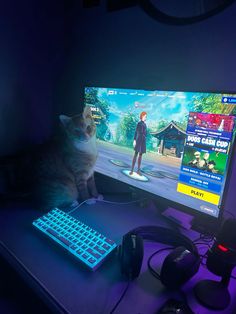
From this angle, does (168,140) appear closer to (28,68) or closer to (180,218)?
(180,218)

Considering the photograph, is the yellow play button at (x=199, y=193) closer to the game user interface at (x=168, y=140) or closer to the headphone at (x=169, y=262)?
the game user interface at (x=168, y=140)

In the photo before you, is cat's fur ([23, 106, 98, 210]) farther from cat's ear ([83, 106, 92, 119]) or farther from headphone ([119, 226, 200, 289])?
headphone ([119, 226, 200, 289])

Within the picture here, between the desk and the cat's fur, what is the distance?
13cm

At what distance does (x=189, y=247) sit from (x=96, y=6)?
42.0 inches

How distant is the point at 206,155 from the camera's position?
0.72 metres

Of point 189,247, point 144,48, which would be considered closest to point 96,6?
point 144,48

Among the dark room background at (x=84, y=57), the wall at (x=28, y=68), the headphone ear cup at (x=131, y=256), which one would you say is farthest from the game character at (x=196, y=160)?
the wall at (x=28, y=68)

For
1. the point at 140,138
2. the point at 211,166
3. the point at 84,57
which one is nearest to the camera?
the point at 211,166

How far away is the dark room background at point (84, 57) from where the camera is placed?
83cm

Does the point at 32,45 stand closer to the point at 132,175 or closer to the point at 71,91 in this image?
the point at 71,91

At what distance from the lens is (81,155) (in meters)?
1.01

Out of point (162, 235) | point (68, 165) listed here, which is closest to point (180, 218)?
point (162, 235)

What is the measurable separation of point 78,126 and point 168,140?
1.24ft

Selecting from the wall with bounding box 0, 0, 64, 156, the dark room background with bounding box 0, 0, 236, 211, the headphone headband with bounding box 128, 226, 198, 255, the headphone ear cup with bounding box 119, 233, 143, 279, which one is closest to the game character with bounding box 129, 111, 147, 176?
the dark room background with bounding box 0, 0, 236, 211
